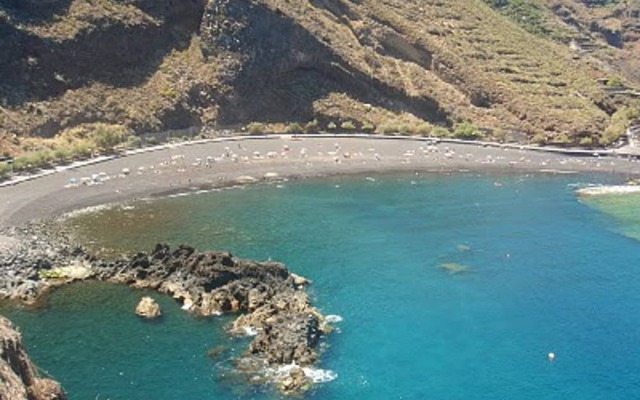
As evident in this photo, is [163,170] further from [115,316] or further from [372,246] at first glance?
[115,316]

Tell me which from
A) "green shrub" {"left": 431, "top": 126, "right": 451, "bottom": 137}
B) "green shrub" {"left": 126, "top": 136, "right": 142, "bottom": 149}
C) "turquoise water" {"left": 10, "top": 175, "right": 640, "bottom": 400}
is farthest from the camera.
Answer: "green shrub" {"left": 431, "top": 126, "right": 451, "bottom": 137}

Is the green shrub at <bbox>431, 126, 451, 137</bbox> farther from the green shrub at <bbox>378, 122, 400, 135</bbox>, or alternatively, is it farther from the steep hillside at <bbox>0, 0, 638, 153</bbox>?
the green shrub at <bbox>378, 122, 400, 135</bbox>

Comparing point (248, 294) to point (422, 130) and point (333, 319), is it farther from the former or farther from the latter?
point (422, 130)

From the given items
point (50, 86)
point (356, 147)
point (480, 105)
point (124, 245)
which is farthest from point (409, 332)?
point (480, 105)

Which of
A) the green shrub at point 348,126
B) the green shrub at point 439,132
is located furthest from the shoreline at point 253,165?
the green shrub at point 439,132

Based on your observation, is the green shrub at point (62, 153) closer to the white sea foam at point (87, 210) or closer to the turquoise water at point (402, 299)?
the white sea foam at point (87, 210)

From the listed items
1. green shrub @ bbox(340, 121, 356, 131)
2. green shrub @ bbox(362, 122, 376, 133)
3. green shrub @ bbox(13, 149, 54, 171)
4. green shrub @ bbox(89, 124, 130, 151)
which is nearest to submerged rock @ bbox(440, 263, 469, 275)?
green shrub @ bbox(13, 149, 54, 171)

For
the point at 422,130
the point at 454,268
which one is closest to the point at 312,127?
the point at 422,130
